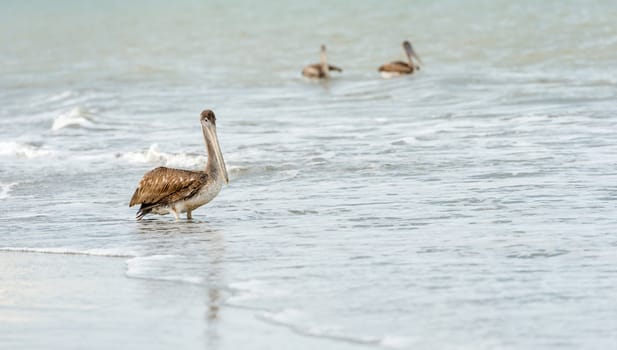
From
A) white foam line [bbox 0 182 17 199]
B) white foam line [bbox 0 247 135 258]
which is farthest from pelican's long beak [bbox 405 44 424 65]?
white foam line [bbox 0 247 135 258]

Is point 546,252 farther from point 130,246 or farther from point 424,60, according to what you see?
point 424,60

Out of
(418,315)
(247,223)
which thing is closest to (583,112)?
(247,223)

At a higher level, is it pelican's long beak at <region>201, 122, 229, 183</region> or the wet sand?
pelican's long beak at <region>201, 122, 229, 183</region>

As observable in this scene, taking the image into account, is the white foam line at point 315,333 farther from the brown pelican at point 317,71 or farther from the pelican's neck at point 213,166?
the brown pelican at point 317,71

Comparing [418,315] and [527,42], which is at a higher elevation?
→ [527,42]

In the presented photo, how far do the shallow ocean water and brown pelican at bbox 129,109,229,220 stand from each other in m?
0.14

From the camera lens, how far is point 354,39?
38.2 metres

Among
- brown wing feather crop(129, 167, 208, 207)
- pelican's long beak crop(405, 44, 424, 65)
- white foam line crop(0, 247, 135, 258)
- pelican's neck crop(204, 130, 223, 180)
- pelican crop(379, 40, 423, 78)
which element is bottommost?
white foam line crop(0, 247, 135, 258)

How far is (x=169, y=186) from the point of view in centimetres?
968

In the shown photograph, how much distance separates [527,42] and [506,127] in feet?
50.0

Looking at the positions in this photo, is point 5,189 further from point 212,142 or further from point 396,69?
point 396,69

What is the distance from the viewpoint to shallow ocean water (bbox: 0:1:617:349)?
6.42 meters

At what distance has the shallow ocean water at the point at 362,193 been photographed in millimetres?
6418

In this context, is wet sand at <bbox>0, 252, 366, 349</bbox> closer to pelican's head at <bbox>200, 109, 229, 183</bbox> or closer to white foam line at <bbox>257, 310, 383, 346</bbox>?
white foam line at <bbox>257, 310, 383, 346</bbox>
